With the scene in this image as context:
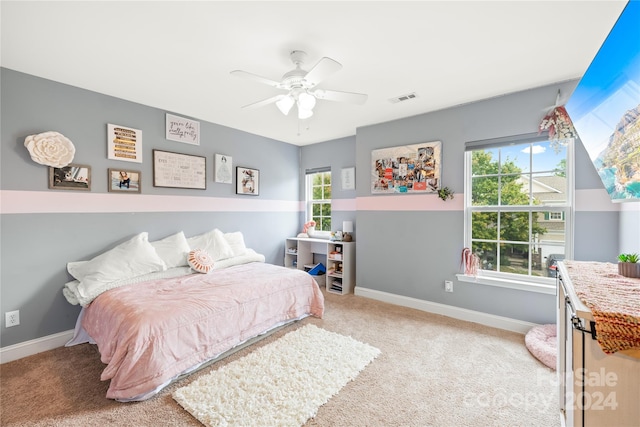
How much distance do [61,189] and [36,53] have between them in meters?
1.11

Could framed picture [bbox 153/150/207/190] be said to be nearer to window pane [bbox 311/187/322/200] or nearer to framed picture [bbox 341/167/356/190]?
window pane [bbox 311/187/322/200]

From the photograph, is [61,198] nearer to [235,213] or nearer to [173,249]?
[173,249]

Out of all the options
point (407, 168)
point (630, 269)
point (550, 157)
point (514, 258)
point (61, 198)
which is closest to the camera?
point (630, 269)

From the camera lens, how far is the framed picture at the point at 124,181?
2.79 m

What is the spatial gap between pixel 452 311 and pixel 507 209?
4.20 ft

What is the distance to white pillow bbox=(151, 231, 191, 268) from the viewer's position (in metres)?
2.96

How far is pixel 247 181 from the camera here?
4090 millimetres

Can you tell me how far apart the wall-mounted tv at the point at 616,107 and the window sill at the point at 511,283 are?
1.11 meters

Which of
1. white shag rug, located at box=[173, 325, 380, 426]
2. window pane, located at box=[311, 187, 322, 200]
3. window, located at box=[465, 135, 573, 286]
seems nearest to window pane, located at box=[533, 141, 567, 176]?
window, located at box=[465, 135, 573, 286]

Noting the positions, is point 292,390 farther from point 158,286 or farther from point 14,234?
point 14,234

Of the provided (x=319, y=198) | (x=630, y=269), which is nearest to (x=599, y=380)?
(x=630, y=269)

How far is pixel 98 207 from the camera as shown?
2.71 m

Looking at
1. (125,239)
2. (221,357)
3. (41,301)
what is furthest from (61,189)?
(221,357)

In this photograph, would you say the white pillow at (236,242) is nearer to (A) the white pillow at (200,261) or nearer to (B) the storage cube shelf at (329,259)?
(A) the white pillow at (200,261)
